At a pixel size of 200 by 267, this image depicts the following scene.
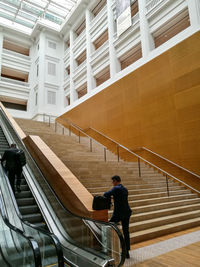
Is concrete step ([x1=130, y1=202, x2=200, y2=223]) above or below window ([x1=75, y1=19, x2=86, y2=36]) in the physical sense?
below

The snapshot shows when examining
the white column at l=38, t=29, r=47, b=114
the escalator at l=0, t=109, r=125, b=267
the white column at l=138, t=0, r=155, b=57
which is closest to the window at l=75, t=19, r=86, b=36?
the white column at l=38, t=29, r=47, b=114

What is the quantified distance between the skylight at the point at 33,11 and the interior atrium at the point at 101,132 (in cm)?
11

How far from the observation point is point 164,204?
6336mm

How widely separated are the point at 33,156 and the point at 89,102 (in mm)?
9971

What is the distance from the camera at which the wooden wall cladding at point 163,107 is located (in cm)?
894

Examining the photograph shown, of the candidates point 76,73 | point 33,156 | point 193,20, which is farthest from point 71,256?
point 76,73

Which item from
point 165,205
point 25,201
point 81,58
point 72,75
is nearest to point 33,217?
point 25,201

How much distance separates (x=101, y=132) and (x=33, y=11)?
1648 centimetres

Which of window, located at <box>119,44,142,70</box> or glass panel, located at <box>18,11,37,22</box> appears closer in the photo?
window, located at <box>119,44,142,70</box>

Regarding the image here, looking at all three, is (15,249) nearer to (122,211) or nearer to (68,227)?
(68,227)

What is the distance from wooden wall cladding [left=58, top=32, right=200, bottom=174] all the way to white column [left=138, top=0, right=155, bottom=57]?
1290 millimetres

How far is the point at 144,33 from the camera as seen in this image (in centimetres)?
1258

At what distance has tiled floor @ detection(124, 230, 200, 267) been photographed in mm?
3604

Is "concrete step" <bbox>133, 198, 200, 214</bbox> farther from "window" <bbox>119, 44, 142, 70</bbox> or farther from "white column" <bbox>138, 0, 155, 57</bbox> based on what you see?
"window" <bbox>119, 44, 142, 70</bbox>
